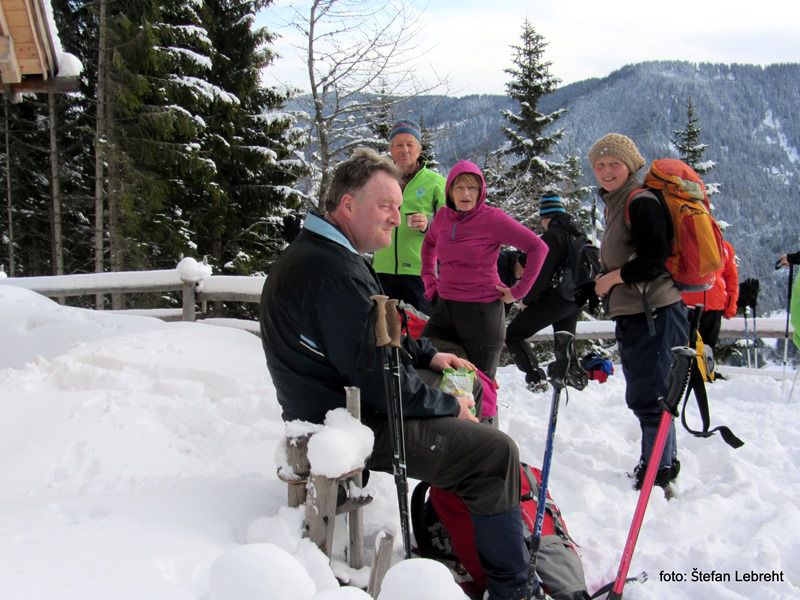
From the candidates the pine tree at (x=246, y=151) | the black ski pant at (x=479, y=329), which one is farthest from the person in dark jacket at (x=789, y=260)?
the pine tree at (x=246, y=151)

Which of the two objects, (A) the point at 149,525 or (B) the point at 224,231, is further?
(B) the point at 224,231

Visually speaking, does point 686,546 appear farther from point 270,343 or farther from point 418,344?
point 270,343

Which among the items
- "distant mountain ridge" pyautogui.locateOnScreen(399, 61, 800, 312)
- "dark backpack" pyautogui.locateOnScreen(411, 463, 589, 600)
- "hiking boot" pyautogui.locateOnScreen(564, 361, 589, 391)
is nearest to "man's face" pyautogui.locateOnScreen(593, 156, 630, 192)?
"hiking boot" pyautogui.locateOnScreen(564, 361, 589, 391)

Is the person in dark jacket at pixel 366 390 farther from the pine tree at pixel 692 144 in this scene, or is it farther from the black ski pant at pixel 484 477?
the pine tree at pixel 692 144

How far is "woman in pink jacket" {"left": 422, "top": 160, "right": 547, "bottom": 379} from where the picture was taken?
4.39 metres

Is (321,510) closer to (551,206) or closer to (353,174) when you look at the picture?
(353,174)

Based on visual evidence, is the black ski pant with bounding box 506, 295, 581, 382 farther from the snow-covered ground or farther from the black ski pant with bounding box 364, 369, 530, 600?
the black ski pant with bounding box 364, 369, 530, 600

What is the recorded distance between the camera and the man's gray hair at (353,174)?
2.66 m

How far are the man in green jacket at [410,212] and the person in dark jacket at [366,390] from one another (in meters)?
2.25

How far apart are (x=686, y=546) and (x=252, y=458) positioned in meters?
2.55

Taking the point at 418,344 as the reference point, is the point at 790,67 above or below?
above

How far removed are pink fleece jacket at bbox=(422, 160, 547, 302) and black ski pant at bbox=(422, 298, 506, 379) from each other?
7cm

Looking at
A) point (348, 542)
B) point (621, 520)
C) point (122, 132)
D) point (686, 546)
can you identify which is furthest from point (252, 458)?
point (122, 132)

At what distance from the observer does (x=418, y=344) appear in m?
3.33
